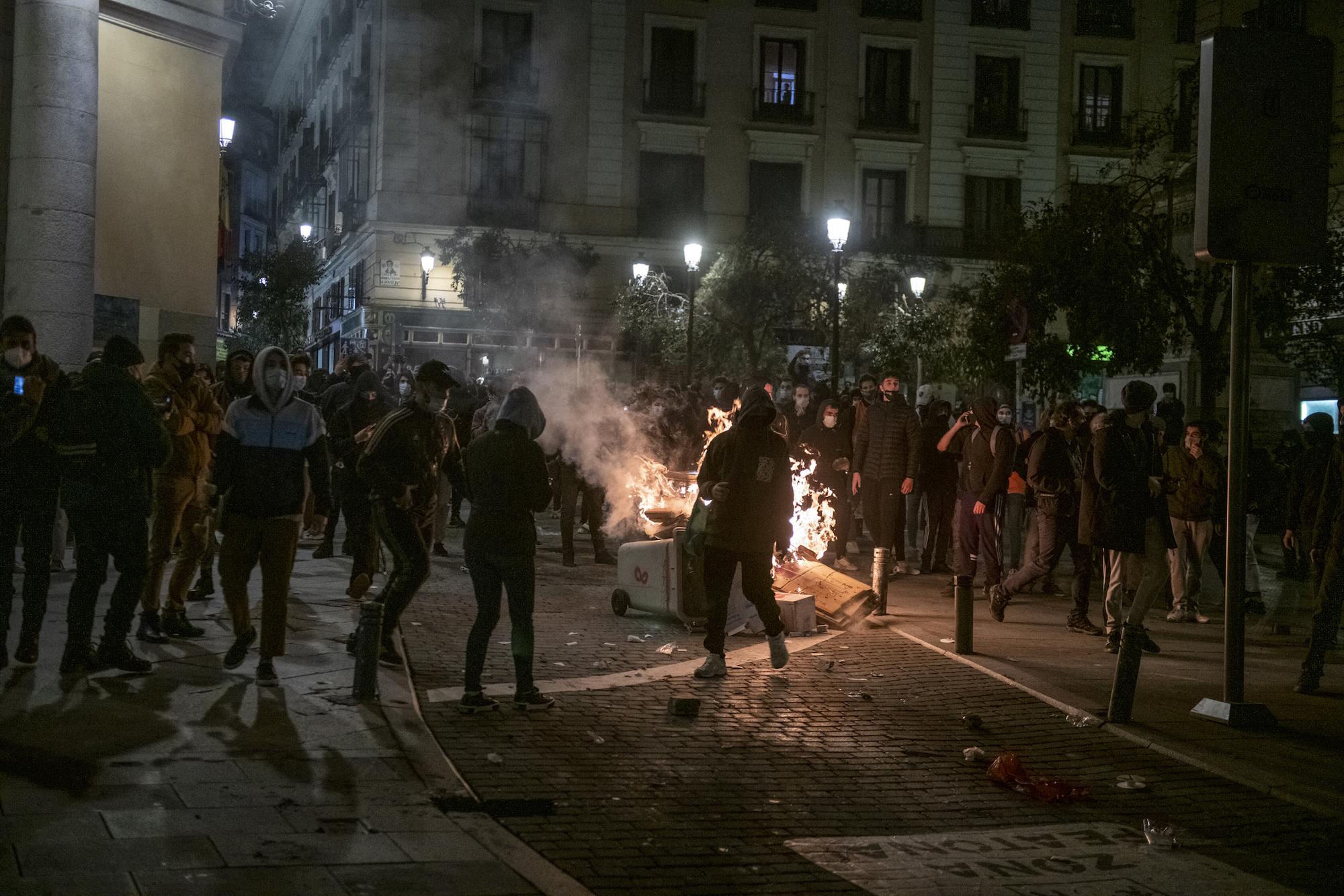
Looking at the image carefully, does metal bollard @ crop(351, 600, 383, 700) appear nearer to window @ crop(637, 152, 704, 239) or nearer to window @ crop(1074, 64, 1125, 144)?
window @ crop(637, 152, 704, 239)

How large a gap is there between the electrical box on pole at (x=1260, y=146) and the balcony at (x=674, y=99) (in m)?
33.4

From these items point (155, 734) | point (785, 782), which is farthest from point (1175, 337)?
point (155, 734)

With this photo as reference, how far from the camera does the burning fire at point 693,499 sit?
11.1m

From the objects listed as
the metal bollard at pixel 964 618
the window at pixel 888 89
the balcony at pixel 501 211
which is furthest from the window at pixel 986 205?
the metal bollard at pixel 964 618

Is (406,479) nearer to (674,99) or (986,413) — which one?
(986,413)

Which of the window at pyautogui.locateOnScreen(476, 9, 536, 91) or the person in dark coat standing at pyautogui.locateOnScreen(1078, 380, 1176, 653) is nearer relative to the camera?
the person in dark coat standing at pyautogui.locateOnScreen(1078, 380, 1176, 653)

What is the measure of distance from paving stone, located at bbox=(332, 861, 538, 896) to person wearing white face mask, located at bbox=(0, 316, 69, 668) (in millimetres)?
3628

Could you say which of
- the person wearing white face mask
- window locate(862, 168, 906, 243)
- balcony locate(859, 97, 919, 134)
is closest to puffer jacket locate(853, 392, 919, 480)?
the person wearing white face mask

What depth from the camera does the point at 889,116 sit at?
4197 centimetres

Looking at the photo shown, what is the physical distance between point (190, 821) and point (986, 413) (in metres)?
8.31

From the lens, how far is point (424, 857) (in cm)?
468

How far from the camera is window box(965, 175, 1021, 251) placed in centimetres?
4216

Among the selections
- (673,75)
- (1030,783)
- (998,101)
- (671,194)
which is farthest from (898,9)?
(1030,783)

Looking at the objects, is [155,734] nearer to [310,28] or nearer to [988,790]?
[988,790]
